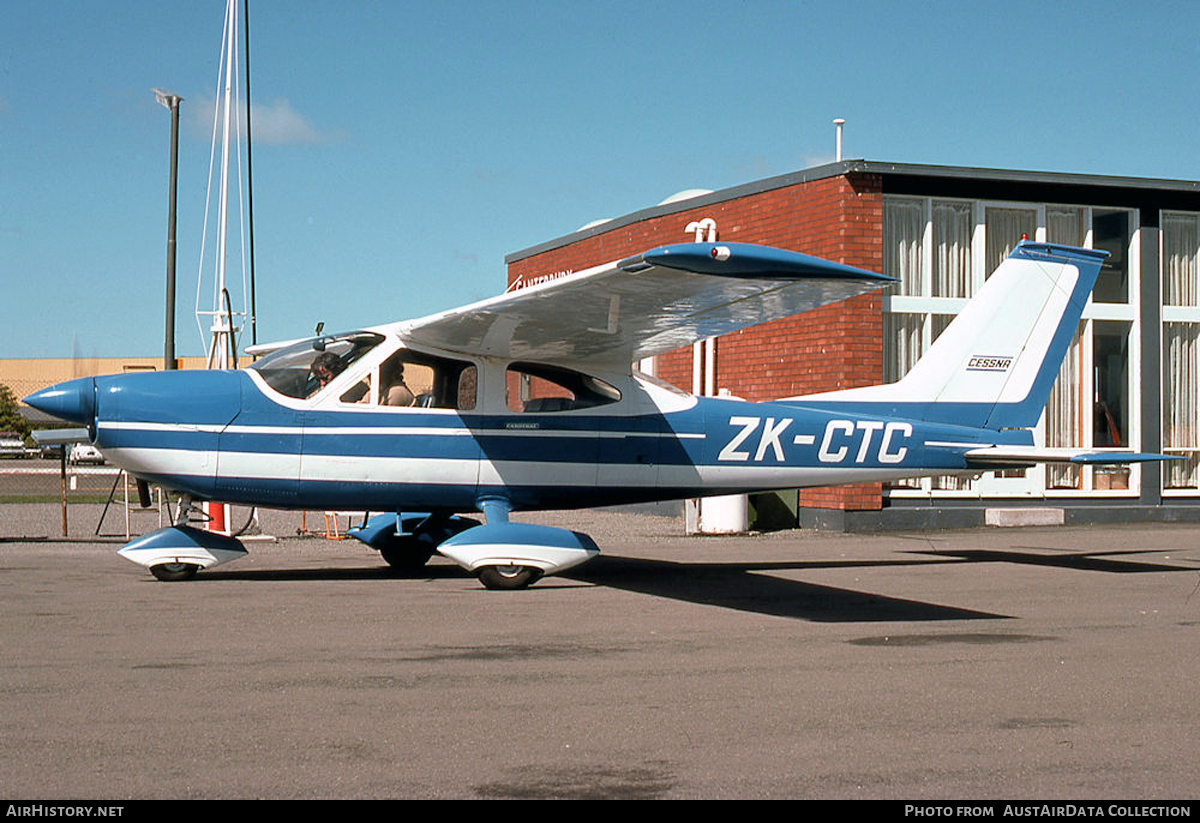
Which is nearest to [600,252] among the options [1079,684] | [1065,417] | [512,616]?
[1065,417]

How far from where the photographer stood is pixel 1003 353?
1159 centimetres

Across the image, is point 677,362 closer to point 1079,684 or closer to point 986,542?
point 986,542

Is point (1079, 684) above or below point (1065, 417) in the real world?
below

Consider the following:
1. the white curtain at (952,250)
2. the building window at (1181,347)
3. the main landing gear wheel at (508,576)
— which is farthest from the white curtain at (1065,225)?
the main landing gear wheel at (508,576)

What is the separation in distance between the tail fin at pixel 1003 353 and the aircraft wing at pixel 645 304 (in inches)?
92.7

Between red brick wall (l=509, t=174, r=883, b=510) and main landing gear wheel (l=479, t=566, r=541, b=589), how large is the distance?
287 inches

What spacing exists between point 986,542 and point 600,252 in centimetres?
1037

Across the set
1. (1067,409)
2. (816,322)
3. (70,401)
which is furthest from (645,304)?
(1067,409)

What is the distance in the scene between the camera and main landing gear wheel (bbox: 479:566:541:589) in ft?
31.2

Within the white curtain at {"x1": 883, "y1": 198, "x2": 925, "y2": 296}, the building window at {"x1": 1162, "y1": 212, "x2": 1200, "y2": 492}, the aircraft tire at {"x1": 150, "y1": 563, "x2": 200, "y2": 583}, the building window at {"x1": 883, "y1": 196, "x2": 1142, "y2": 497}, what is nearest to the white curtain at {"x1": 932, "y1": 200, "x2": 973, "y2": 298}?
the building window at {"x1": 883, "y1": 196, "x2": 1142, "y2": 497}

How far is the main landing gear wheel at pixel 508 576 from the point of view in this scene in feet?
31.2

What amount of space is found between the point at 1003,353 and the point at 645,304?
4.47 meters

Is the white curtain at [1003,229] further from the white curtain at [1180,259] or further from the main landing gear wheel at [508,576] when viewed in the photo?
the main landing gear wheel at [508,576]

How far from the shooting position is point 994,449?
11.3m
